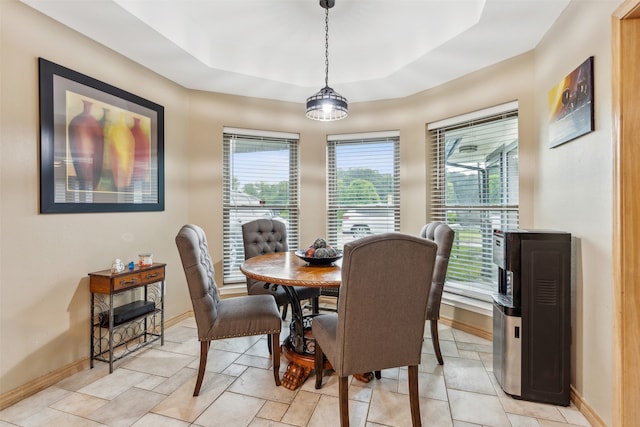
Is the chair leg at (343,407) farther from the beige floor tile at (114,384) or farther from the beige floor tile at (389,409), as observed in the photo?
the beige floor tile at (114,384)

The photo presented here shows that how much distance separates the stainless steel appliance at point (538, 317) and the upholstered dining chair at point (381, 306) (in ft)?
2.56

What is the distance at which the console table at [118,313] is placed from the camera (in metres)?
2.38

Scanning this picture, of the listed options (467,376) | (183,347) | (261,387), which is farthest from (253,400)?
(467,376)

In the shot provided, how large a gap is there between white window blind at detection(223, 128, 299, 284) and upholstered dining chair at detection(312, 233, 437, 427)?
2394mm

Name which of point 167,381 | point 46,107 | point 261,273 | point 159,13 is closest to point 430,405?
point 261,273

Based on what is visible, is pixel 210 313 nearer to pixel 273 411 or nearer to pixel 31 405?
pixel 273 411

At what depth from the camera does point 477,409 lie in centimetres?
194

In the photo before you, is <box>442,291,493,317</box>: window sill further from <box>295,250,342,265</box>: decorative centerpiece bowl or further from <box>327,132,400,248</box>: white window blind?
<box>295,250,342,265</box>: decorative centerpiece bowl

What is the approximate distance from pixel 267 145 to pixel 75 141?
6.57 ft

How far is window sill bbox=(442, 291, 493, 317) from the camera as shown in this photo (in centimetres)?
300

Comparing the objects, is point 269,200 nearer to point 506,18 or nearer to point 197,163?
point 197,163

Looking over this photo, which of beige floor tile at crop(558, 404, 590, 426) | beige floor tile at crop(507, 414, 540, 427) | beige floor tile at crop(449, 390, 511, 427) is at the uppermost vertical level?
beige floor tile at crop(449, 390, 511, 427)

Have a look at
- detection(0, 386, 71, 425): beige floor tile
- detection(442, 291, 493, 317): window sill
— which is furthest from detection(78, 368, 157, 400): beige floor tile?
detection(442, 291, 493, 317): window sill

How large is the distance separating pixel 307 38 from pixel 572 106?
7.29ft
